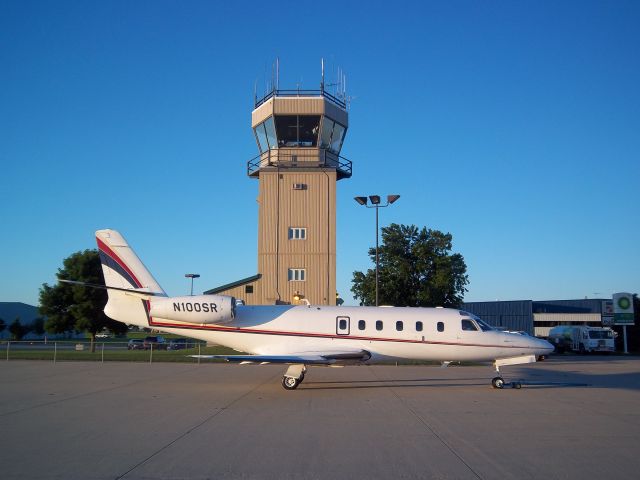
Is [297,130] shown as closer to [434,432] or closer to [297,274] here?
[297,274]

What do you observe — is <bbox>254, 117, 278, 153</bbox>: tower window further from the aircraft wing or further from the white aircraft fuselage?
the aircraft wing

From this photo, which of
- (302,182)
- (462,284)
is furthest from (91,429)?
(462,284)

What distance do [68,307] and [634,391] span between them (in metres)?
36.1

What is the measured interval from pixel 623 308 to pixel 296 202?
29.8 meters

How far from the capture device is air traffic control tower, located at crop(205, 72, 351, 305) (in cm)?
3891

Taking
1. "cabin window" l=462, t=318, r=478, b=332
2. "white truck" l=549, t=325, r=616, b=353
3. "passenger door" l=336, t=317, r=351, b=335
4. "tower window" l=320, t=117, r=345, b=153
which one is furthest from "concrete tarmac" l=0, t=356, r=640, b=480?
"white truck" l=549, t=325, r=616, b=353

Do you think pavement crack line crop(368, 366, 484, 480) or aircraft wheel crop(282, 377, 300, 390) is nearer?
pavement crack line crop(368, 366, 484, 480)

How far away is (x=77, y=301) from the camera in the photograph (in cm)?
3831

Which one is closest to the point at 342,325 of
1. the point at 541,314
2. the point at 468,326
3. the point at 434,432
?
the point at 468,326

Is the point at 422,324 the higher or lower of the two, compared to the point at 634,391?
higher

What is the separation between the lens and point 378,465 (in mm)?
8328

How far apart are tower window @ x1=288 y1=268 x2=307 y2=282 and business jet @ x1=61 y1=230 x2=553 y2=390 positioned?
19270 mm

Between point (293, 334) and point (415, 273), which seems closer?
point (293, 334)

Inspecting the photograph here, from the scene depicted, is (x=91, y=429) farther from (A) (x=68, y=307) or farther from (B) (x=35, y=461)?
(A) (x=68, y=307)
